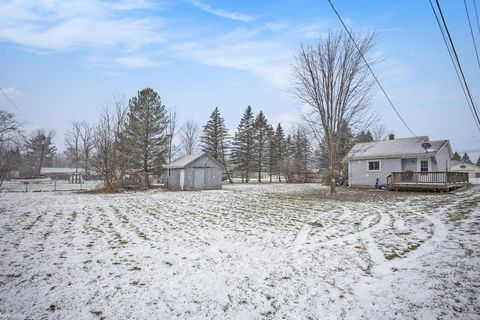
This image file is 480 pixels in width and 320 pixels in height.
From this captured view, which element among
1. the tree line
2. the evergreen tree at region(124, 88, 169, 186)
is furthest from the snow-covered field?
the evergreen tree at region(124, 88, 169, 186)

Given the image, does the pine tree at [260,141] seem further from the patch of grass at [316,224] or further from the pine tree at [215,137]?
the patch of grass at [316,224]

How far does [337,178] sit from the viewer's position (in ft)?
93.6

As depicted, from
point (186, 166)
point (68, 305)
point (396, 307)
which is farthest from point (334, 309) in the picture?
point (186, 166)

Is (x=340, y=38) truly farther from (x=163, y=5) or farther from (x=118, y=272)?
(x=118, y=272)

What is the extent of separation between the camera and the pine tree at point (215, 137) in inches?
1588

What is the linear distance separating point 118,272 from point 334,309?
3589 mm

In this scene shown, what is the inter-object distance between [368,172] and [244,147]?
76.1 feet

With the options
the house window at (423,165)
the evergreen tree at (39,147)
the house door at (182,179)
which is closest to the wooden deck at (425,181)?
the house window at (423,165)

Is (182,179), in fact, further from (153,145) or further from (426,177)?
(426,177)

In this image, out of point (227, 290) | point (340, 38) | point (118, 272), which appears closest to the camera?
point (227, 290)

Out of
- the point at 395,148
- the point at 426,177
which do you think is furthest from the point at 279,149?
the point at 426,177

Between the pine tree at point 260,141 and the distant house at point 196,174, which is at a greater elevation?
the pine tree at point 260,141

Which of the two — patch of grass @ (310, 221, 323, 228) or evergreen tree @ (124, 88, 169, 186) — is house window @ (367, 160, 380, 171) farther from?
evergreen tree @ (124, 88, 169, 186)

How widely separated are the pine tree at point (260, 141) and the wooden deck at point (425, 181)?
24.7 metres
